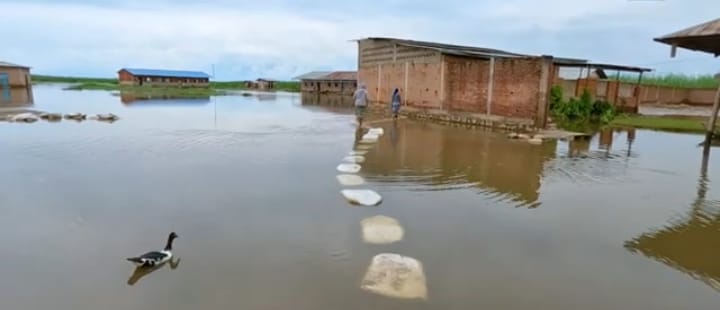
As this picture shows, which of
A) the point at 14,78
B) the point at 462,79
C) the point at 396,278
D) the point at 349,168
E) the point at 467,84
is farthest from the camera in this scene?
the point at 14,78

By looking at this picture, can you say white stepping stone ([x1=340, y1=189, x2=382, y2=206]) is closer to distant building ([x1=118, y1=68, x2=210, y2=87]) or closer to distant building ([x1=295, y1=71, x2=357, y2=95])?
distant building ([x1=295, y1=71, x2=357, y2=95])

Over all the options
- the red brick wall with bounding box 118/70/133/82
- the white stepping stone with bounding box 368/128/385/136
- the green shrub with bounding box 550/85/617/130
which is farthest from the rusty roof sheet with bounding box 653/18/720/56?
the red brick wall with bounding box 118/70/133/82

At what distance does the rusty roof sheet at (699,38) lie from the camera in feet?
21.5

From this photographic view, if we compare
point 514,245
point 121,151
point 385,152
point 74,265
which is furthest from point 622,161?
point 121,151

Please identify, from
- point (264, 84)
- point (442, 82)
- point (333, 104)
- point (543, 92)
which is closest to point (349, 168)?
point (543, 92)

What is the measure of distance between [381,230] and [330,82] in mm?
48996

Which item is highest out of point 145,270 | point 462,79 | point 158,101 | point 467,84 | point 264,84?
point 264,84

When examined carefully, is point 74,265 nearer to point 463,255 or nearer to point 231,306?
point 231,306

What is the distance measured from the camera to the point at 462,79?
54.8 ft

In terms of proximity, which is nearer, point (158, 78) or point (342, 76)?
point (342, 76)

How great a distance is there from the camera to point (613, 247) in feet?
15.9

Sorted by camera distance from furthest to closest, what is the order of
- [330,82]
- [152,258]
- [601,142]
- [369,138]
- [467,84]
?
[330,82], [467,84], [601,142], [369,138], [152,258]

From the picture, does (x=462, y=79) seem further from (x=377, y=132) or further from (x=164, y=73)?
(x=164, y=73)

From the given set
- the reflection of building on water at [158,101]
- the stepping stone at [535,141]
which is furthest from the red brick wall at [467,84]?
the reflection of building on water at [158,101]
